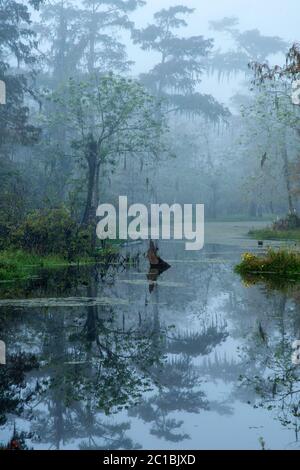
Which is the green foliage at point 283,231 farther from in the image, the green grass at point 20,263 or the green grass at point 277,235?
the green grass at point 20,263

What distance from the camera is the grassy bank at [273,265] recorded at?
19.4 metres

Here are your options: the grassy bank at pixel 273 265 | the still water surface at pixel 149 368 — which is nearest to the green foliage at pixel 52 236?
the grassy bank at pixel 273 265

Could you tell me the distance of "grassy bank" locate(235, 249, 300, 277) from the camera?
19.4m

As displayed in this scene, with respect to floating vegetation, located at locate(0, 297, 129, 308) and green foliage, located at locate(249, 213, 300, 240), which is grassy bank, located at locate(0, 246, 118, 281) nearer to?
floating vegetation, located at locate(0, 297, 129, 308)

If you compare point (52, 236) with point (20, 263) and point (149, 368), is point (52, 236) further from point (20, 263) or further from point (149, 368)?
point (149, 368)

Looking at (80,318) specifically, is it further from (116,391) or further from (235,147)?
(235,147)

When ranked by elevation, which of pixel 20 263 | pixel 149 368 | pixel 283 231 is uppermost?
pixel 283 231

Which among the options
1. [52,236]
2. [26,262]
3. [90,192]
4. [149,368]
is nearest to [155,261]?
[26,262]

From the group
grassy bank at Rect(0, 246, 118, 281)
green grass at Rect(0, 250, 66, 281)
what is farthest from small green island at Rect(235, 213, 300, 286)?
green grass at Rect(0, 250, 66, 281)

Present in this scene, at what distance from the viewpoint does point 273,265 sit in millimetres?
19859

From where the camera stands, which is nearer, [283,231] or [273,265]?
[273,265]

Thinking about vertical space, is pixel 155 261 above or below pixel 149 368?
above

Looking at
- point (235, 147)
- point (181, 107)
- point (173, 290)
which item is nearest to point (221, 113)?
point (181, 107)
